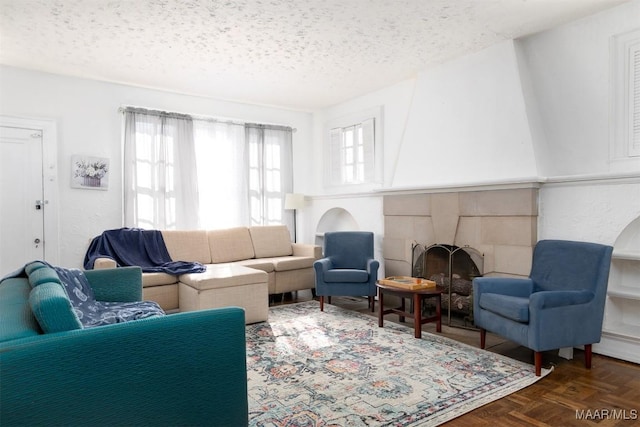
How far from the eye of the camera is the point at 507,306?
285 cm

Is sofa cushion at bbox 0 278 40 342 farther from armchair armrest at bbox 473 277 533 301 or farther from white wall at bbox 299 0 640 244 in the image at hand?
white wall at bbox 299 0 640 244

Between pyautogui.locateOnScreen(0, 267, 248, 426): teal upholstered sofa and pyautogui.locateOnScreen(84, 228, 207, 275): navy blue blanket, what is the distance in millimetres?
2544

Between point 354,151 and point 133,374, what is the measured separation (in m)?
4.66

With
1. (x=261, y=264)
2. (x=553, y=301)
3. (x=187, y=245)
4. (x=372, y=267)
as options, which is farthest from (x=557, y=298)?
(x=187, y=245)

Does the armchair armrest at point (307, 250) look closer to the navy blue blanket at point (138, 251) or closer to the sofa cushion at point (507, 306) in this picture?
the navy blue blanket at point (138, 251)

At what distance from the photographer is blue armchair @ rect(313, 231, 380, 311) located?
4340 mm

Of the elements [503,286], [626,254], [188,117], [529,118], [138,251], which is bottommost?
[503,286]

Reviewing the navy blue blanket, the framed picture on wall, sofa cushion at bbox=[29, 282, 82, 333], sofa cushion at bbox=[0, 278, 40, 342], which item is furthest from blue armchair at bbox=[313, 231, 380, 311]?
sofa cushion at bbox=[29, 282, 82, 333]

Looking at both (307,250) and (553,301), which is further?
(307,250)

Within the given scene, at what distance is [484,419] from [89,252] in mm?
4254

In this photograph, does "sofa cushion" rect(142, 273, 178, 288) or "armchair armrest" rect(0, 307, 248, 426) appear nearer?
"armchair armrest" rect(0, 307, 248, 426)

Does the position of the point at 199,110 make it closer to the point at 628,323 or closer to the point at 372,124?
the point at 372,124

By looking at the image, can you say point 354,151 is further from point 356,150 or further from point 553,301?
point 553,301

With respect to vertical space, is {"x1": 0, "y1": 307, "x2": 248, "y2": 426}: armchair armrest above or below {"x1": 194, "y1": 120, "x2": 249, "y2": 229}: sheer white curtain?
below
